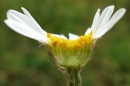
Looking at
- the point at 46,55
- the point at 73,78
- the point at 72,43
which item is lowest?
the point at 73,78

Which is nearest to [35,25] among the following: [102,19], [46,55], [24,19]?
[24,19]

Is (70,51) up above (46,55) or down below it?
below

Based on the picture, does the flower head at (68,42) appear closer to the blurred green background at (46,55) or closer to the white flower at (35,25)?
the white flower at (35,25)

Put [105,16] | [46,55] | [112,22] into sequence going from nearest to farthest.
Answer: [112,22]
[105,16]
[46,55]

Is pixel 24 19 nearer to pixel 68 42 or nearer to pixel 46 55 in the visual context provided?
pixel 68 42

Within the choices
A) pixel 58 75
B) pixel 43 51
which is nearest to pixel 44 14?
pixel 43 51

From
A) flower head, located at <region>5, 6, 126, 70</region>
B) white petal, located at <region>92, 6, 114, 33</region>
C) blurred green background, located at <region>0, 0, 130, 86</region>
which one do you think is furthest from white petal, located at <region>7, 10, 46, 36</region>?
blurred green background, located at <region>0, 0, 130, 86</region>
